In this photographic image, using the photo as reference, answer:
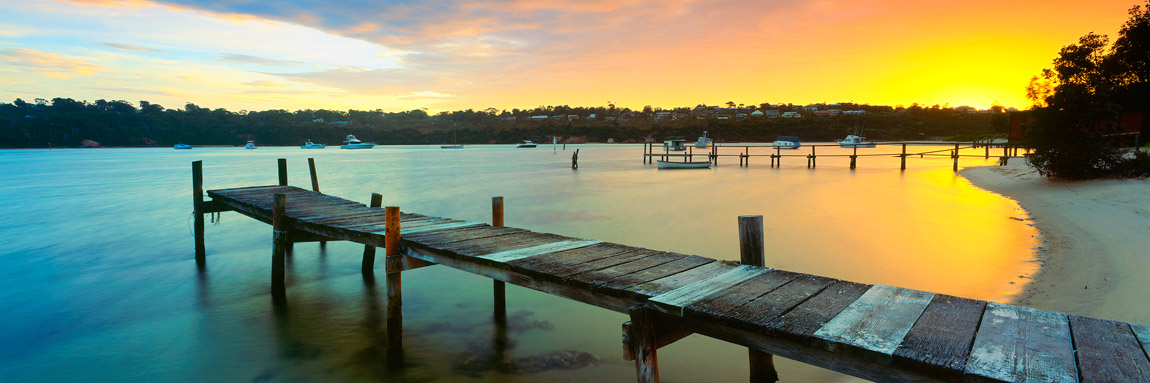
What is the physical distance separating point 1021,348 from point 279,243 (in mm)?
9011

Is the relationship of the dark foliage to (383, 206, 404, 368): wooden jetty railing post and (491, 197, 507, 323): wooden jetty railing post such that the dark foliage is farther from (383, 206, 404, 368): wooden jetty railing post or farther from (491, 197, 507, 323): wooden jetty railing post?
(383, 206, 404, 368): wooden jetty railing post

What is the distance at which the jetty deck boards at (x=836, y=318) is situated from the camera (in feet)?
9.62

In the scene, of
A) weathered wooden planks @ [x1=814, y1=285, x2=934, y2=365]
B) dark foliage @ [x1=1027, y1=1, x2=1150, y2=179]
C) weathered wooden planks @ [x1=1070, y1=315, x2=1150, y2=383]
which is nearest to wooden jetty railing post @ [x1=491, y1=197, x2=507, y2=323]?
weathered wooden planks @ [x1=814, y1=285, x2=934, y2=365]

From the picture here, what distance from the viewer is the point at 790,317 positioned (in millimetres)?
3656

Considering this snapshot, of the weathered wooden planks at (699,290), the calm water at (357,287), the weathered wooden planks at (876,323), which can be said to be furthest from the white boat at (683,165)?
the weathered wooden planks at (876,323)

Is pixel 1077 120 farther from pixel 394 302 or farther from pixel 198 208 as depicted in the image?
pixel 198 208

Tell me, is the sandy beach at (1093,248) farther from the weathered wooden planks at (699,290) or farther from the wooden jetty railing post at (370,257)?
the wooden jetty railing post at (370,257)

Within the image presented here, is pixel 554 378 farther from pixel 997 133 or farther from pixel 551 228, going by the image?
pixel 997 133

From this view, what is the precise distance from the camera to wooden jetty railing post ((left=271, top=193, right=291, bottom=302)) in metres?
8.75

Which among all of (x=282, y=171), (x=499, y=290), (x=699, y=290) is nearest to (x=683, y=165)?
(x=282, y=171)

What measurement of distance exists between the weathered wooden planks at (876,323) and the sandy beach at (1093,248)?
4285 mm

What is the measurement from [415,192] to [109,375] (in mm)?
23975

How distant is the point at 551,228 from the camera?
55.1ft

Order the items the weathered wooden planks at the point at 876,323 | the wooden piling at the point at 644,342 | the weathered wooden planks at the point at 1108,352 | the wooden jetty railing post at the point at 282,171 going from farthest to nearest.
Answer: the wooden jetty railing post at the point at 282,171, the wooden piling at the point at 644,342, the weathered wooden planks at the point at 876,323, the weathered wooden planks at the point at 1108,352
